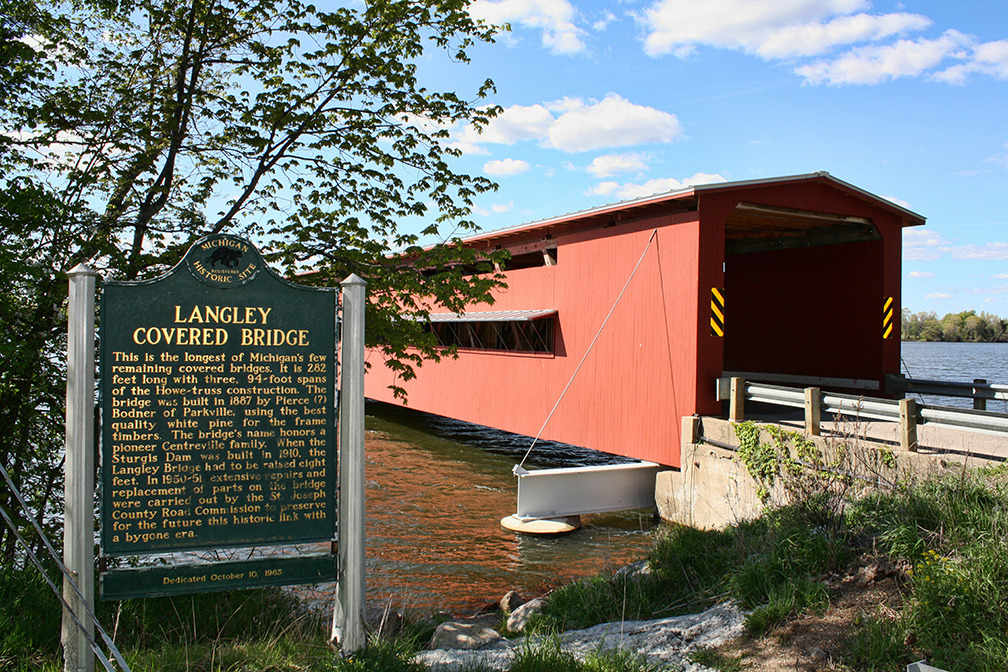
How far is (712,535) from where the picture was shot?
7.68 m

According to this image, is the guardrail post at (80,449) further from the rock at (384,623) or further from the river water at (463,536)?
the river water at (463,536)

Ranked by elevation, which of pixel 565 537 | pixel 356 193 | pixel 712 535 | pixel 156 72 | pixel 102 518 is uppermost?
pixel 156 72

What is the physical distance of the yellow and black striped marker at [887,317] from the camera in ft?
45.3

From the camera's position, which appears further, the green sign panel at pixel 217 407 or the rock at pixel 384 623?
the rock at pixel 384 623

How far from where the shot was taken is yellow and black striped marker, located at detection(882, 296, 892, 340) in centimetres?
1380

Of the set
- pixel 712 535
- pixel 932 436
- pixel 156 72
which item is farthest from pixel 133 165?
pixel 932 436

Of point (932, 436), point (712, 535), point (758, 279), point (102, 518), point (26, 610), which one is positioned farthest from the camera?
point (758, 279)

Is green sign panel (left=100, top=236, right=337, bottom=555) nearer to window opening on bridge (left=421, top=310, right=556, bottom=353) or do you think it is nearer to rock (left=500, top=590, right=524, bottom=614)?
rock (left=500, top=590, right=524, bottom=614)

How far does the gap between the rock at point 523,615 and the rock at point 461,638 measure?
619 mm

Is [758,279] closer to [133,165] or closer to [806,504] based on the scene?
[806,504]

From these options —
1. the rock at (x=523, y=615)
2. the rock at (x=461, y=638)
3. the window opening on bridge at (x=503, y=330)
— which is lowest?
the rock at (x=523, y=615)

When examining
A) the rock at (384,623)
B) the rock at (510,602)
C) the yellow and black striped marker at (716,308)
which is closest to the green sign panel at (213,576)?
the rock at (384,623)

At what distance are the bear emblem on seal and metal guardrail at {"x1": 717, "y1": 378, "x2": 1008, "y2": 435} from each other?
→ 6.28 metres

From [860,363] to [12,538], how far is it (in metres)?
14.3
